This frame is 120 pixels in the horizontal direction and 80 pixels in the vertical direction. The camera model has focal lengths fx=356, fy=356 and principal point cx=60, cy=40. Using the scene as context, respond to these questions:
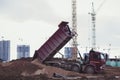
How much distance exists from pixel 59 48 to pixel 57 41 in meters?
1.49

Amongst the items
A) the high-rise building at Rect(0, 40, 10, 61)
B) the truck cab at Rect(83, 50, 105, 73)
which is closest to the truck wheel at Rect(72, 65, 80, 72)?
the truck cab at Rect(83, 50, 105, 73)

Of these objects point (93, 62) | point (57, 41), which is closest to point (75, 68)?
point (93, 62)

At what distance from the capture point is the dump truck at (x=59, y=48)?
116 feet

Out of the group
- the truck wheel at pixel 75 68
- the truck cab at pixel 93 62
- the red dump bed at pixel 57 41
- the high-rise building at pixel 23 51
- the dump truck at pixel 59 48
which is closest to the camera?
the red dump bed at pixel 57 41

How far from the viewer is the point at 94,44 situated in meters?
94.9

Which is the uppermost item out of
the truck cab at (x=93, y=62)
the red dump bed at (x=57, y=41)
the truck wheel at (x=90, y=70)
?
the red dump bed at (x=57, y=41)

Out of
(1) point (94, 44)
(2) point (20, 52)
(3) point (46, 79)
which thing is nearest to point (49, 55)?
(3) point (46, 79)

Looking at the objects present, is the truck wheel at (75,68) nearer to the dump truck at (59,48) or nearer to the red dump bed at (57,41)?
the dump truck at (59,48)

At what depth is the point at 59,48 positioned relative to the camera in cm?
3691

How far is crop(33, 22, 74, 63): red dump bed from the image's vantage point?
3525 centimetres

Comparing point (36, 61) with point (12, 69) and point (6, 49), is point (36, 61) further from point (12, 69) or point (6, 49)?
point (6, 49)

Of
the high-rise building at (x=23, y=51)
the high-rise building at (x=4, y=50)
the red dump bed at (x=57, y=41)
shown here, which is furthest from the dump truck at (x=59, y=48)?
the high-rise building at (x=23, y=51)

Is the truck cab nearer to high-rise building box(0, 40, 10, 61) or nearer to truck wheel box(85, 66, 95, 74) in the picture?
truck wheel box(85, 66, 95, 74)

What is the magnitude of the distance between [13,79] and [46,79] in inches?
106
